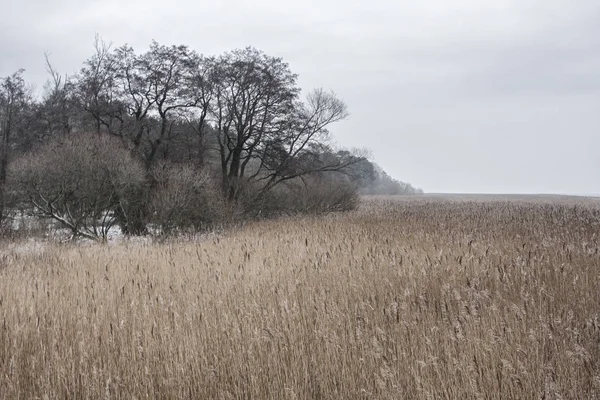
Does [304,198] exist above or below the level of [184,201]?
above

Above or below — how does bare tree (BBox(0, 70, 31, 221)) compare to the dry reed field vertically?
above

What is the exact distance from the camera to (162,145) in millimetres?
22000

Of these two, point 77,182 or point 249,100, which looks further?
point 249,100

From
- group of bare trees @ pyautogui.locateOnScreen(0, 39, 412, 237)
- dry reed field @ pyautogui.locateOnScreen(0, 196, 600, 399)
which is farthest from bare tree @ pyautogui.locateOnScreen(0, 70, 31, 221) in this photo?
dry reed field @ pyautogui.locateOnScreen(0, 196, 600, 399)

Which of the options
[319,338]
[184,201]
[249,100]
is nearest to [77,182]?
[184,201]

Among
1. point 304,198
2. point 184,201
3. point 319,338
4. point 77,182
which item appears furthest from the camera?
point 304,198

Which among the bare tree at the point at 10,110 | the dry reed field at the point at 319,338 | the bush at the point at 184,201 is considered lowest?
the dry reed field at the point at 319,338

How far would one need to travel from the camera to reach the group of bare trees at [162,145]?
17.3 metres

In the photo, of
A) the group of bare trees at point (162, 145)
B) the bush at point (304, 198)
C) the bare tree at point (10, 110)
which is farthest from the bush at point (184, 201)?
the bare tree at point (10, 110)

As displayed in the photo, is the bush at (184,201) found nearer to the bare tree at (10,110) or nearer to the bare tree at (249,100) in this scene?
the bare tree at (249,100)

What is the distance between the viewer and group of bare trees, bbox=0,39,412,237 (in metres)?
17.3

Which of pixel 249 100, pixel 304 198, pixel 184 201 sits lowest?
pixel 184 201

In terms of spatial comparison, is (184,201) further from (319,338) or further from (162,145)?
(319,338)

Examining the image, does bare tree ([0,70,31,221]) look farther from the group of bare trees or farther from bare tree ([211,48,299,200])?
bare tree ([211,48,299,200])
